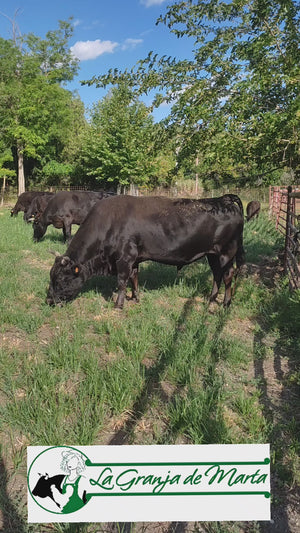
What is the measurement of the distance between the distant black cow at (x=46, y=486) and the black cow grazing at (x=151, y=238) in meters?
3.84

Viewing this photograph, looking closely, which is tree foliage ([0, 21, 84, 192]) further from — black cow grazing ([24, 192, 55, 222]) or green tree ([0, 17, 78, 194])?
black cow grazing ([24, 192, 55, 222])

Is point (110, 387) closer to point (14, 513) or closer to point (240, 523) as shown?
point (14, 513)

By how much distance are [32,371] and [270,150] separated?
3305mm

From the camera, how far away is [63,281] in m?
5.38

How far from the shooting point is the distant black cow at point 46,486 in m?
1.75

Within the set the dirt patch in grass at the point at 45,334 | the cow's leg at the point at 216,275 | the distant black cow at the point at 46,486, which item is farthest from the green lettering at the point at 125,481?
the cow's leg at the point at 216,275

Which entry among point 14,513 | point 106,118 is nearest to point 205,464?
point 14,513

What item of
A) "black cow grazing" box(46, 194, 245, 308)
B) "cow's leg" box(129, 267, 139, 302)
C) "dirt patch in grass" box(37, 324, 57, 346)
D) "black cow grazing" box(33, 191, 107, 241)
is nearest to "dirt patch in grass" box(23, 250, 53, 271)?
"black cow grazing" box(33, 191, 107, 241)

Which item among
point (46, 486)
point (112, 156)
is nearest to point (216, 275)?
point (46, 486)

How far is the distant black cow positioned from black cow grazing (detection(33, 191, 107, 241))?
386 inches

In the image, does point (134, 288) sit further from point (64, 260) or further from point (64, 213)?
point (64, 213)

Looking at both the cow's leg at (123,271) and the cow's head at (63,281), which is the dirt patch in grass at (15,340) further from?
the cow's leg at (123,271)

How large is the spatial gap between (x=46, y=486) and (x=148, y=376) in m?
1.72

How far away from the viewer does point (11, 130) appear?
28375mm
